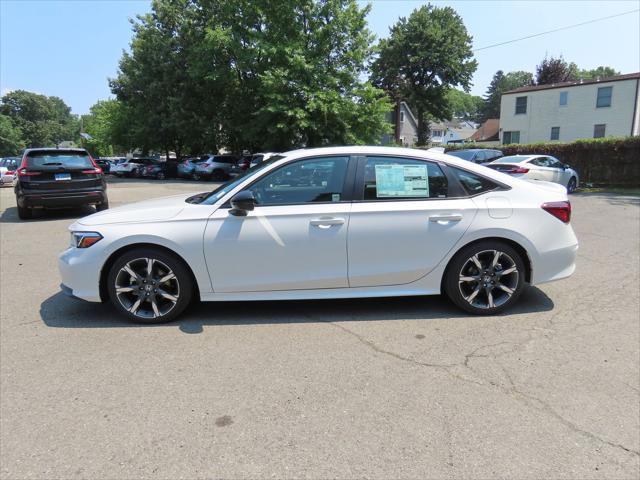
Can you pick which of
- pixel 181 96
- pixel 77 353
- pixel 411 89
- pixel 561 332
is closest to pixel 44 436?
pixel 77 353

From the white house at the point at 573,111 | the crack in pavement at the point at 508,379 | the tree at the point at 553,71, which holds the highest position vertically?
the tree at the point at 553,71

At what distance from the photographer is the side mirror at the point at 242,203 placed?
3.97 meters

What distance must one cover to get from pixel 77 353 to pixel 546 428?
3425mm

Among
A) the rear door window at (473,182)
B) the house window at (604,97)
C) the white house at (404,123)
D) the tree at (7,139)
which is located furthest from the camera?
the tree at (7,139)

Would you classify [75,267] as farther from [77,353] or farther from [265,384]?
[265,384]

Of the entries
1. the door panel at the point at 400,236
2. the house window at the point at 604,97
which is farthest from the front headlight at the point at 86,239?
the house window at the point at 604,97

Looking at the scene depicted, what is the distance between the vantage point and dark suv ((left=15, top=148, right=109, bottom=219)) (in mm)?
10039

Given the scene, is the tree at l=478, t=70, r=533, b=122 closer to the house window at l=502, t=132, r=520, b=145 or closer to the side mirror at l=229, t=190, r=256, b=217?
the house window at l=502, t=132, r=520, b=145

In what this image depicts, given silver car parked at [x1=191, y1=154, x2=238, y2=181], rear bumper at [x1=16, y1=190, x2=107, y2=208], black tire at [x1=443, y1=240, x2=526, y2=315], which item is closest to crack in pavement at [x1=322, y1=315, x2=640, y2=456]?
black tire at [x1=443, y1=240, x2=526, y2=315]

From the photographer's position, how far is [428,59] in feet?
149

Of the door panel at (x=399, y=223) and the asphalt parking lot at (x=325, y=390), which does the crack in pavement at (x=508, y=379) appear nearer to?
the asphalt parking lot at (x=325, y=390)

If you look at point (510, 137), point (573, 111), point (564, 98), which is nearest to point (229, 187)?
point (573, 111)

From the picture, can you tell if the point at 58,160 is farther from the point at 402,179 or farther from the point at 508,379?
the point at 508,379

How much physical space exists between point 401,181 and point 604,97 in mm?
36825
